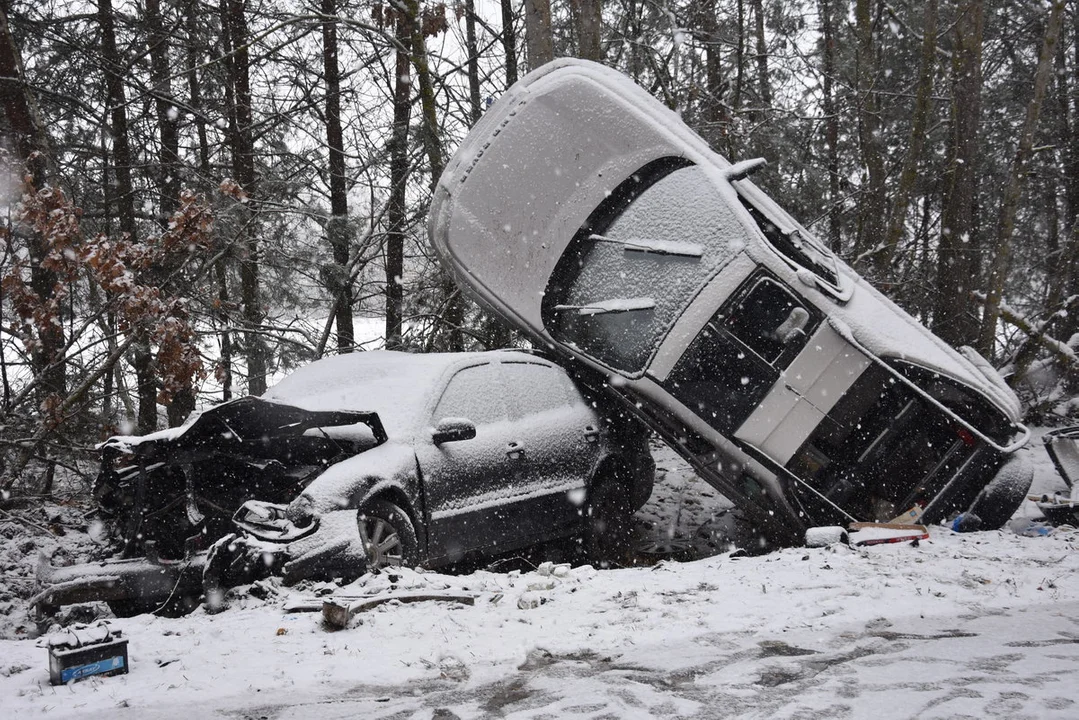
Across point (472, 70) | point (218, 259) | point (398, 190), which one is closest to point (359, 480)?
point (218, 259)

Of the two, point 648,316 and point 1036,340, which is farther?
point 1036,340

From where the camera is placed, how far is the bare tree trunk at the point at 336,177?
12094 mm

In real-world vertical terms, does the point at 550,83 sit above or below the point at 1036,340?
above

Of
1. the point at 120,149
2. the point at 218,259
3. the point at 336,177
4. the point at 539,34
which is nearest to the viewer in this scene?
the point at 539,34

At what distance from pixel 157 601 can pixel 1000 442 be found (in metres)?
5.74

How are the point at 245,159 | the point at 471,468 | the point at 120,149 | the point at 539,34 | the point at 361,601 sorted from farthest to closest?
the point at 245,159 → the point at 120,149 → the point at 539,34 → the point at 471,468 → the point at 361,601

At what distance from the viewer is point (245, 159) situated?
13.9 m

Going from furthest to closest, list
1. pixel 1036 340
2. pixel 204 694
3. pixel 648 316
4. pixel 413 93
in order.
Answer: pixel 413 93
pixel 1036 340
pixel 648 316
pixel 204 694

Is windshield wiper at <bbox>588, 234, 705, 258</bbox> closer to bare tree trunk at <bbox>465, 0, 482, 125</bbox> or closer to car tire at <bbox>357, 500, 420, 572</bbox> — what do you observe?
car tire at <bbox>357, 500, 420, 572</bbox>

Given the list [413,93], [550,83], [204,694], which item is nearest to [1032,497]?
[550,83]

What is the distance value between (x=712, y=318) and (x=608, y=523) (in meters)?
1.92

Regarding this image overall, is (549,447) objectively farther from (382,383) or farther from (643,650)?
(643,650)

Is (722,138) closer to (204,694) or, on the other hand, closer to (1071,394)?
(1071,394)

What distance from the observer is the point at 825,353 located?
5898 millimetres
